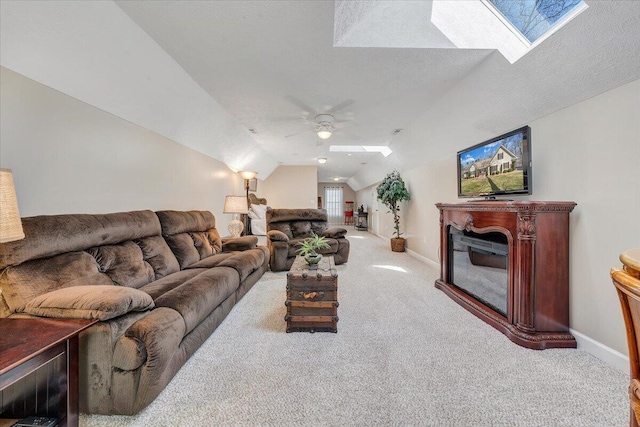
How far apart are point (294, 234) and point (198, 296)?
115 inches

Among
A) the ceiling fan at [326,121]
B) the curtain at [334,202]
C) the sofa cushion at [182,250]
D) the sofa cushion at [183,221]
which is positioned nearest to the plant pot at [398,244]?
the ceiling fan at [326,121]

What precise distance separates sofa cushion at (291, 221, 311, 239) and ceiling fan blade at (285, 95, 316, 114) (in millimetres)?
2029

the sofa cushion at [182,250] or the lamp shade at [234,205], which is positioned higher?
the lamp shade at [234,205]

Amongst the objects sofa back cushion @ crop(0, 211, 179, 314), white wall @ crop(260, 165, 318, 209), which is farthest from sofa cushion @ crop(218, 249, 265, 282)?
white wall @ crop(260, 165, 318, 209)

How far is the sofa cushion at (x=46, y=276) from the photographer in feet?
4.17

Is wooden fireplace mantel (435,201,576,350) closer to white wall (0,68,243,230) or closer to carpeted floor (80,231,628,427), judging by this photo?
carpeted floor (80,231,628,427)

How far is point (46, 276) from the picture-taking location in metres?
1.40

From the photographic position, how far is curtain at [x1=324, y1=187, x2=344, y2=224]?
44.7ft

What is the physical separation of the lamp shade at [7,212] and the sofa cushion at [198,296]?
0.79 meters

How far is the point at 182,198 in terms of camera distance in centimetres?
341

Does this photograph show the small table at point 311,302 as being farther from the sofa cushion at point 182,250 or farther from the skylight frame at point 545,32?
the skylight frame at point 545,32

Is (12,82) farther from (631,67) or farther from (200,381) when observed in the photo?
(631,67)

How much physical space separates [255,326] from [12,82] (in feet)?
7.67

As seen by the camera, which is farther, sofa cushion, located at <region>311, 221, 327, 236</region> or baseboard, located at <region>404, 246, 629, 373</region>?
sofa cushion, located at <region>311, 221, 327, 236</region>
